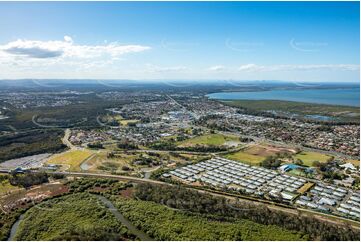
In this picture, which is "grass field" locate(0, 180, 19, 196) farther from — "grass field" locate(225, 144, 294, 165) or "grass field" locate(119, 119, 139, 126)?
"grass field" locate(119, 119, 139, 126)

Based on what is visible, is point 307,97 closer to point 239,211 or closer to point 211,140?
point 211,140

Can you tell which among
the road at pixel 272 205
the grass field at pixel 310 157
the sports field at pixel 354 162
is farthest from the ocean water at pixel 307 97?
the road at pixel 272 205

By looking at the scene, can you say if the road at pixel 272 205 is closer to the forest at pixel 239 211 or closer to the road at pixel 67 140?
the forest at pixel 239 211

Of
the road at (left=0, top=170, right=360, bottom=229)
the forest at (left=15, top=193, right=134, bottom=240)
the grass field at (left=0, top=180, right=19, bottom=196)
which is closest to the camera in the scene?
the forest at (left=15, top=193, right=134, bottom=240)

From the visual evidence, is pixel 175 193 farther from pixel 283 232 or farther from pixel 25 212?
pixel 25 212

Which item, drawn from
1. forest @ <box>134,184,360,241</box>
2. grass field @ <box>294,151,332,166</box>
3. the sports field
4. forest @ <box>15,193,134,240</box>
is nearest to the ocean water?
grass field @ <box>294,151,332,166</box>

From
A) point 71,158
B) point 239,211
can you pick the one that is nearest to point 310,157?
point 239,211

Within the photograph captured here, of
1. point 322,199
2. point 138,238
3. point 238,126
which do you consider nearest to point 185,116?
point 238,126
